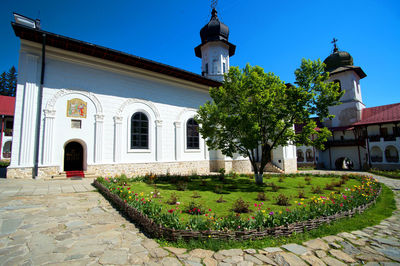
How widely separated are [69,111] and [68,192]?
5516mm

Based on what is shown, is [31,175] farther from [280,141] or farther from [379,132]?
[379,132]

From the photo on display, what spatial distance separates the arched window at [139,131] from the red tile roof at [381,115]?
29.0 m

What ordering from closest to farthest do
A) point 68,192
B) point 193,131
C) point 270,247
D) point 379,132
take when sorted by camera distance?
1. point 270,247
2. point 68,192
3. point 193,131
4. point 379,132

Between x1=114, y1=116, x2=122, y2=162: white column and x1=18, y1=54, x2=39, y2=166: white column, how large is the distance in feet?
12.8

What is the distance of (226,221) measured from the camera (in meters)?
3.84

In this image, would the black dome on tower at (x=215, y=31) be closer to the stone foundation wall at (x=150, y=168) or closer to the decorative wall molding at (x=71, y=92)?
the stone foundation wall at (x=150, y=168)

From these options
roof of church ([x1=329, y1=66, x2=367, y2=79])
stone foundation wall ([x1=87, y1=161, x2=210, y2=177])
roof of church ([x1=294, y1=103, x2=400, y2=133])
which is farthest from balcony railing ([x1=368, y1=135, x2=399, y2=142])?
stone foundation wall ([x1=87, y1=161, x2=210, y2=177])

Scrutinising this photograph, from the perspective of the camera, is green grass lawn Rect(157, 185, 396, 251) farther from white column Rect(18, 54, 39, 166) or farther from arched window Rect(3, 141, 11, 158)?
arched window Rect(3, 141, 11, 158)

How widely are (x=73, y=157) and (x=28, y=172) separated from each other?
7.70ft

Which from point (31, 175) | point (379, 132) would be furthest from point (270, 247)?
point (379, 132)

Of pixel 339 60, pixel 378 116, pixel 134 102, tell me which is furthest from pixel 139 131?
pixel 339 60

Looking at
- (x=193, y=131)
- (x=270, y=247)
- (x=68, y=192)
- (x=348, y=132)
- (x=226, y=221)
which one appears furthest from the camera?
(x=348, y=132)

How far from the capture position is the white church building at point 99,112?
33.2 ft

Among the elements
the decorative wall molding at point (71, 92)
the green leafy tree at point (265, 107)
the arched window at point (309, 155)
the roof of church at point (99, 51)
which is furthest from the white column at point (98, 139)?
the arched window at point (309, 155)
